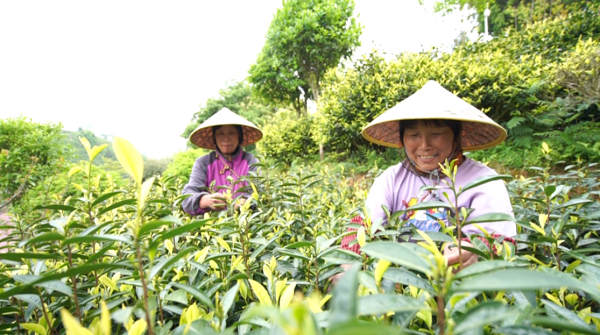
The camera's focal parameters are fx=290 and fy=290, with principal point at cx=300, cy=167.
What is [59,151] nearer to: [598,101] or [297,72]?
[297,72]

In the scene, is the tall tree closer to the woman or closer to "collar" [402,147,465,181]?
the woman

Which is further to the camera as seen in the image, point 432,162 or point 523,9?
point 523,9

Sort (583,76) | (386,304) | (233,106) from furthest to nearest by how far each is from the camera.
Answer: (233,106) → (583,76) → (386,304)

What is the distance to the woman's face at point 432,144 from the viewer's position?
1477 mm

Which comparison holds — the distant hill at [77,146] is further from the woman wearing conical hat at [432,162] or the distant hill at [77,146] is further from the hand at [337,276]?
the woman wearing conical hat at [432,162]

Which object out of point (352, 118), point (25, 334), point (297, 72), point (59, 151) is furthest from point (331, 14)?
point (25, 334)

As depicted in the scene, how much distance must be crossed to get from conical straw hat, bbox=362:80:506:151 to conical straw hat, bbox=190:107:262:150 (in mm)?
1342

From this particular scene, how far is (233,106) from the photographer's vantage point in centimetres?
1748

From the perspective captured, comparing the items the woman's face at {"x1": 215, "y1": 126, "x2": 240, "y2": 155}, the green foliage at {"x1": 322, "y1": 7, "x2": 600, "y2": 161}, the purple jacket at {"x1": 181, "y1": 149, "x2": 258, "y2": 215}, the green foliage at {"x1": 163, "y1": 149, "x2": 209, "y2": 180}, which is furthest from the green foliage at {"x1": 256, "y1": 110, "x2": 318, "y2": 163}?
the purple jacket at {"x1": 181, "y1": 149, "x2": 258, "y2": 215}

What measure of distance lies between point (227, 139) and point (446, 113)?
2.01m

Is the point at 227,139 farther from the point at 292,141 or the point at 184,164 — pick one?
the point at 184,164

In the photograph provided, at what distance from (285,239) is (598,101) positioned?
4839 mm

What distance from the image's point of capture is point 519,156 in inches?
164

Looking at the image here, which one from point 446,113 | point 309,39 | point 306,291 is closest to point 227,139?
point 446,113
